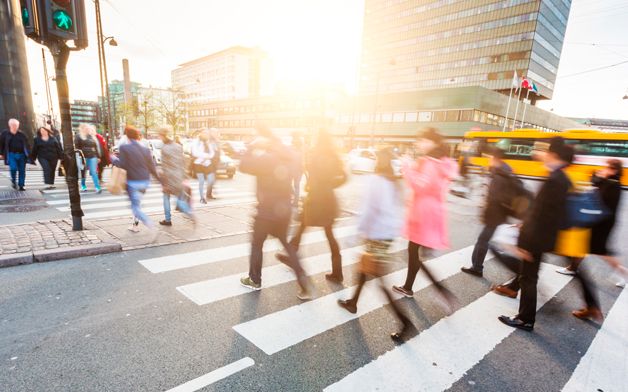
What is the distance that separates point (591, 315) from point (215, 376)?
13.8 feet

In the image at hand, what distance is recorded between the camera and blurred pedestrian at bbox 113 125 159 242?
5457 mm

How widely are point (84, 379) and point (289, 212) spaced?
90.9 inches

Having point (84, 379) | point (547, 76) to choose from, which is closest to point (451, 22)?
point (547, 76)

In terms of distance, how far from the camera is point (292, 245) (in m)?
4.04

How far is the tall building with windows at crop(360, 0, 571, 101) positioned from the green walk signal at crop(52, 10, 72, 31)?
190 feet

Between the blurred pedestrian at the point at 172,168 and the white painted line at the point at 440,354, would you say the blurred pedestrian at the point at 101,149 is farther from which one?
the white painted line at the point at 440,354

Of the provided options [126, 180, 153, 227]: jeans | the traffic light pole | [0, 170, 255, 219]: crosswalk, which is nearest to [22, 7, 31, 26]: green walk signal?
the traffic light pole

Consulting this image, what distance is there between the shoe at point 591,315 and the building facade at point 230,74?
407ft

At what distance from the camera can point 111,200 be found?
8812mm

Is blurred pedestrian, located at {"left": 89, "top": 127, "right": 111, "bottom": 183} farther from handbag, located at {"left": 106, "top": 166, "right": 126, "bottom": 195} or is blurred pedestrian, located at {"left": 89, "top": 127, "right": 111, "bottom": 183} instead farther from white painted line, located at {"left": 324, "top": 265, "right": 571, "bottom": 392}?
white painted line, located at {"left": 324, "top": 265, "right": 571, "bottom": 392}

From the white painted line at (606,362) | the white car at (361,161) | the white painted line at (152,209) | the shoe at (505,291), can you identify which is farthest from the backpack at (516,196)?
the white car at (361,161)

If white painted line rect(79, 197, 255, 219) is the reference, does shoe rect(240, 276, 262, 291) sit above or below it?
above

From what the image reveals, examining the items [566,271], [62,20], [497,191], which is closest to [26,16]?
[62,20]

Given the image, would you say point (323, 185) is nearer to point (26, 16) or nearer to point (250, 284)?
point (250, 284)
